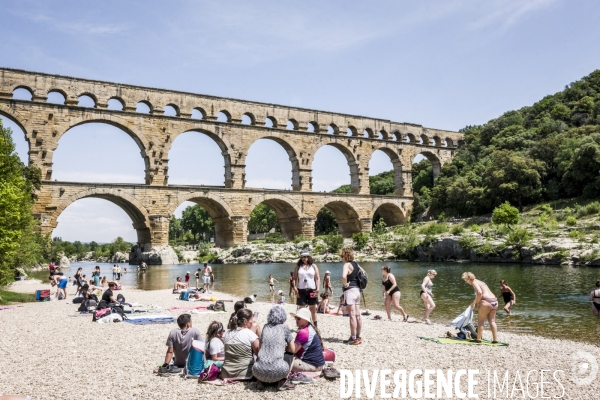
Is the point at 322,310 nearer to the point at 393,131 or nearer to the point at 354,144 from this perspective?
the point at 354,144

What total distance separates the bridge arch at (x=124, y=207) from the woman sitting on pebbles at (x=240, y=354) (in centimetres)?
3173

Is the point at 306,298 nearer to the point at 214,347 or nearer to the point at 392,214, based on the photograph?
the point at 214,347

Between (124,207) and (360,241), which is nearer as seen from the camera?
(124,207)

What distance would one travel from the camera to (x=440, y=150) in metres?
56.4

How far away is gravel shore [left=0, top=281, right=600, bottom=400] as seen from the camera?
5.70 metres

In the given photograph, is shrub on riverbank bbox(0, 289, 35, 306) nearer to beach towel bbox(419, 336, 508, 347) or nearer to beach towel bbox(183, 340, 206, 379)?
beach towel bbox(183, 340, 206, 379)

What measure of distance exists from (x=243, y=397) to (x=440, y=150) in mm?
54094

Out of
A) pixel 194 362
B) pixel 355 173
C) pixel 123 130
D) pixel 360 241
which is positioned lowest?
pixel 194 362

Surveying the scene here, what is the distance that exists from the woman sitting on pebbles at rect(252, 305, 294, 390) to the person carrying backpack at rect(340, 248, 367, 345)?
7.66ft

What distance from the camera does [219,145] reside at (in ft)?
138

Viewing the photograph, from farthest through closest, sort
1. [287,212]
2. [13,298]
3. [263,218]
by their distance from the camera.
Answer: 1. [263,218]
2. [287,212]
3. [13,298]

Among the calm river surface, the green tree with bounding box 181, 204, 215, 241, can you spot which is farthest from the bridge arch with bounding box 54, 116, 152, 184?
the green tree with bounding box 181, 204, 215, 241

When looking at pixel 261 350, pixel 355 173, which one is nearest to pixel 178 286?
pixel 261 350

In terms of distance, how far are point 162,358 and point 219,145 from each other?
35.6 m
